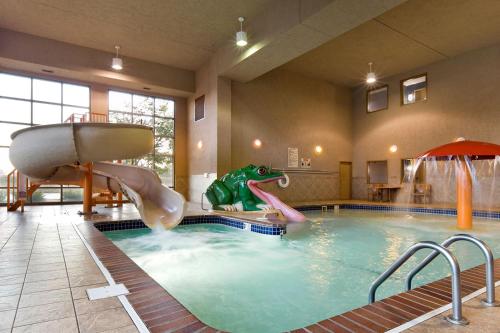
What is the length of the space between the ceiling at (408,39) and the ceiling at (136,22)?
2963 mm

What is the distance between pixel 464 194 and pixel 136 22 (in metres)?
8.07

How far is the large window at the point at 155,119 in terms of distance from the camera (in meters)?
9.96

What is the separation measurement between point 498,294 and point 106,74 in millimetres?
9827

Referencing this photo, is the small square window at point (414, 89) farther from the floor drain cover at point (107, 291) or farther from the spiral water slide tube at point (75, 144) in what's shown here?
the floor drain cover at point (107, 291)

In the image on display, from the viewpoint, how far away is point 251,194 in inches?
265

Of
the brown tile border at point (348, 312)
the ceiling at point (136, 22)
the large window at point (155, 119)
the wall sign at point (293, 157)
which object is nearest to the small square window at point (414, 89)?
the wall sign at point (293, 157)

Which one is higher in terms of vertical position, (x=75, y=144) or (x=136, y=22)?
(x=136, y=22)

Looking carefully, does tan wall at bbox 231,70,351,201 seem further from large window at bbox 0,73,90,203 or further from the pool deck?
the pool deck

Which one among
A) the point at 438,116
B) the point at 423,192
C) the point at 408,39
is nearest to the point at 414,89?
the point at 438,116

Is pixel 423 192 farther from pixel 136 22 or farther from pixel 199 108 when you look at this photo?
pixel 136 22

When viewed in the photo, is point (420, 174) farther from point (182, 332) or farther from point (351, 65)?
point (182, 332)

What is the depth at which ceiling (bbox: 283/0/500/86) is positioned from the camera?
6830 mm

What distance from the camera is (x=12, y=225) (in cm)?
463

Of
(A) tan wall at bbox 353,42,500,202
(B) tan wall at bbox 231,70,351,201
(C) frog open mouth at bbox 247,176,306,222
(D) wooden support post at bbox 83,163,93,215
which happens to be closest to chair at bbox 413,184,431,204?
(A) tan wall at bbox 353,42,500,202
